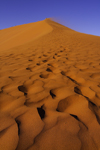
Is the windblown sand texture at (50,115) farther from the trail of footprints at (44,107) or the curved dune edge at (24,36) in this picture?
the curved dune edge at (24,36)

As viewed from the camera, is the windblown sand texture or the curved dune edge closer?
the windblown sand texture

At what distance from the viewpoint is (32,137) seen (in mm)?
839

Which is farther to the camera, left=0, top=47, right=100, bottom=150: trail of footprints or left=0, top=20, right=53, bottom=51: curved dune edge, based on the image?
left=0, top=20, right=53, bottom=51: curved dune edge

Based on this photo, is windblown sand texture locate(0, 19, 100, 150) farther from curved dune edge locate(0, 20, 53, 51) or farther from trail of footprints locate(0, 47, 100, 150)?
curved dune edge locate(0, 20, 53, 51)

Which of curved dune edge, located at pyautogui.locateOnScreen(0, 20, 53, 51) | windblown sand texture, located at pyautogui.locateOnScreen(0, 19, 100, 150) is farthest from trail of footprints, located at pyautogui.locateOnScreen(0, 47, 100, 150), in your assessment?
curved dune edge, located at pyautogui.locateOnScreen(0, 20, 53, 51)

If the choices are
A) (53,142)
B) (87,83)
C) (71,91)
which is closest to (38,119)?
(53,142)

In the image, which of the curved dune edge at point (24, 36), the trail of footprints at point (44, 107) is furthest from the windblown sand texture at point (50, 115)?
the curved dune edge at point (24, 36)

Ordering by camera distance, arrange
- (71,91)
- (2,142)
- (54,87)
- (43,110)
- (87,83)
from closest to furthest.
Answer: (2,142) → (43,110) → (71,91) → (54,87) → (87,83)

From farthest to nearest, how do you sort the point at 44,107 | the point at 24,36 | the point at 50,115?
the point at 24,36, the point at 44,107, the point at 50,115

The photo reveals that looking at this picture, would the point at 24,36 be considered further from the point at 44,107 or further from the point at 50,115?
the point at 50,115

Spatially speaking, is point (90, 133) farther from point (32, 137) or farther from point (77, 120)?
point (32, 137)


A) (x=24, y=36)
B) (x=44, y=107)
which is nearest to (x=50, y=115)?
(x=44, y=107)

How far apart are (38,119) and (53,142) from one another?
26 cm

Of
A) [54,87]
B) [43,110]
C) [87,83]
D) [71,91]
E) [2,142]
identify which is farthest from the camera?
[87,83]
